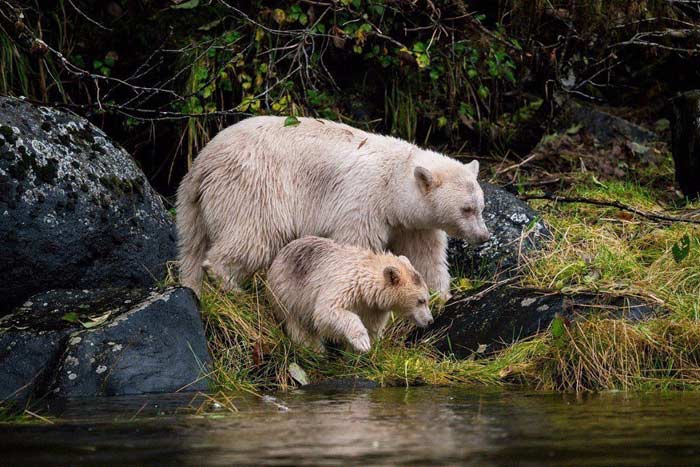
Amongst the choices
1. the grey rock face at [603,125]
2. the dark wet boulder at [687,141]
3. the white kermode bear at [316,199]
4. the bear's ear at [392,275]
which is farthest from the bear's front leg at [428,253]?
the grey rock face at [603,125]

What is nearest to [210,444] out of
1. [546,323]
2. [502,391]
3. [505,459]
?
[505,459]

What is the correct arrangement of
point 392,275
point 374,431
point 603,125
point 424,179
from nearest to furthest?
point 374,431
point 392,275
point 424,179
point 603,125

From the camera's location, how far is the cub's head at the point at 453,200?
8336 mm

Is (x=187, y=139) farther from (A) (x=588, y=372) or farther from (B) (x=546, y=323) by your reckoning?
(A) (x=588, y=372)

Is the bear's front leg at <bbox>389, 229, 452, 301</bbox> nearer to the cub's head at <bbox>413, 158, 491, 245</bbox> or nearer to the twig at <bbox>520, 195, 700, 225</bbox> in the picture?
the cub's head at <bbox>413, 158, 491, 245</bbox>

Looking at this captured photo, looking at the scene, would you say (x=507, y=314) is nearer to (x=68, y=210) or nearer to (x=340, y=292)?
(x=340, y=292)

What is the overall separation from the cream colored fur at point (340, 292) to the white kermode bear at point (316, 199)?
439 mm

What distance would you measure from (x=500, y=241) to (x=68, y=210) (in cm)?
347

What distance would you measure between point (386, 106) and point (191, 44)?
2.13 metres

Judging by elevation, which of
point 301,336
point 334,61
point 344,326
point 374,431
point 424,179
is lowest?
point 301,336

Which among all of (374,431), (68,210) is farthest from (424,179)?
(374,431)

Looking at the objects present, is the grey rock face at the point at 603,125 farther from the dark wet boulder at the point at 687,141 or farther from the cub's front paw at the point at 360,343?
the cub's front paw at the point at 360,343

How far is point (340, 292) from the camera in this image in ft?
25.2

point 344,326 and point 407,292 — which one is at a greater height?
point 407,292
